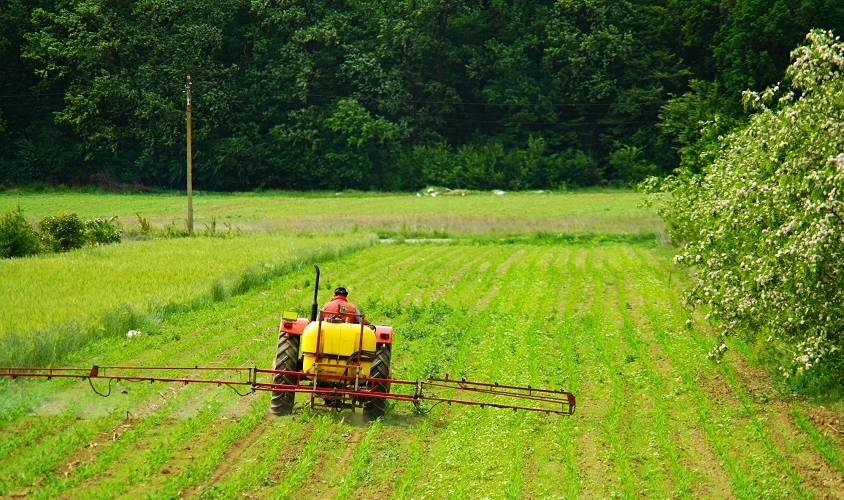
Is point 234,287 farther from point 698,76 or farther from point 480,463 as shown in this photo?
point 698,76

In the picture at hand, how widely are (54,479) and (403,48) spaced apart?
6663 centimetres

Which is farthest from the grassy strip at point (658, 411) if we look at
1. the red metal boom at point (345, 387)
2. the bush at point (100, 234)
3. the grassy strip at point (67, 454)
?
the bush at point (100, 234)

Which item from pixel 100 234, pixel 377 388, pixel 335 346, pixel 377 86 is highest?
pixel 377 86

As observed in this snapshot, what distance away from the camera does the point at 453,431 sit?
13.0 metres

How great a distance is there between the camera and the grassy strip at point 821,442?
1206cm

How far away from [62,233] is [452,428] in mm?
23940

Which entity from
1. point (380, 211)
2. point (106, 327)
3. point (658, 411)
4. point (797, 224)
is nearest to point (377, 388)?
point (658, 411)

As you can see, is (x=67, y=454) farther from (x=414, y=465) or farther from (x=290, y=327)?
(x=414, y=465)

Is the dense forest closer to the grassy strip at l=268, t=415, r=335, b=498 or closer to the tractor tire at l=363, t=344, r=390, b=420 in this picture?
the tractor tire at l=363, t=344, r=390, b=420

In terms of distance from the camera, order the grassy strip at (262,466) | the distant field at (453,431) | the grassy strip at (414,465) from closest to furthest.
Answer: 1. the grassy strip at (262,466)
2. the grassy strip at (414,465)
3. the distant field at (453,431)

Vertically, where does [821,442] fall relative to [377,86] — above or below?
below

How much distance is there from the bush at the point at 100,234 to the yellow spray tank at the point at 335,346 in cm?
2406

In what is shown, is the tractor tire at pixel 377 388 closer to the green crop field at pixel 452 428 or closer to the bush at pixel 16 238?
the green crop field at pixel 452 428

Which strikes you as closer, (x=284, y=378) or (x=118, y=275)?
(x=284, y=378)
